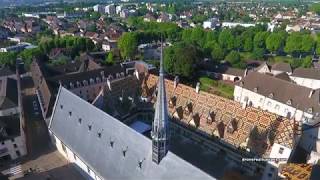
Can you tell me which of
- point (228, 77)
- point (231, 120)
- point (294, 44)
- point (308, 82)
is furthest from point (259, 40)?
point (231, 120)

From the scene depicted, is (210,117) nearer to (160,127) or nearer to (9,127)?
(160,127)

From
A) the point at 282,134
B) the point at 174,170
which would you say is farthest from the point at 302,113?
the point at 174,170

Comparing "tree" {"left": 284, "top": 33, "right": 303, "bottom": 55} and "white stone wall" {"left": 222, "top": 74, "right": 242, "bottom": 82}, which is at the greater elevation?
"tree" {"left": 284, "top": 33, "right": 303, "bottom": 55}

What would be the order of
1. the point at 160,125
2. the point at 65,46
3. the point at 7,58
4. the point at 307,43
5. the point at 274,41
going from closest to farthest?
the point at 160,125, the point at 7,58, the point at 307,43, the point at 274,41, the point at 65,46

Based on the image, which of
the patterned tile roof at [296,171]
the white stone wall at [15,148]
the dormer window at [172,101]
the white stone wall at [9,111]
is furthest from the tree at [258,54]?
the white stone wall at [15,148]

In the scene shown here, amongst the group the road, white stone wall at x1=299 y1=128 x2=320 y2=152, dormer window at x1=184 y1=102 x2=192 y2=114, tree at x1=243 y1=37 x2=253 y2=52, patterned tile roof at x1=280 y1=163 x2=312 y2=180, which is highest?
tree at x1=243 y1=37 x2=253 y2=52

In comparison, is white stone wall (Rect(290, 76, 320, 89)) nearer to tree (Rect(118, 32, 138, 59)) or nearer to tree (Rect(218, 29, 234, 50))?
tree (Rect(218, 29, 234, 50))

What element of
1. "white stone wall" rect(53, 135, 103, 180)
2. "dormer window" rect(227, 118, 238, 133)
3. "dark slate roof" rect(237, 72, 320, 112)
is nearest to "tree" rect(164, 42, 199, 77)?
"dark slate roof" rect(237, 72, 320, 112)
